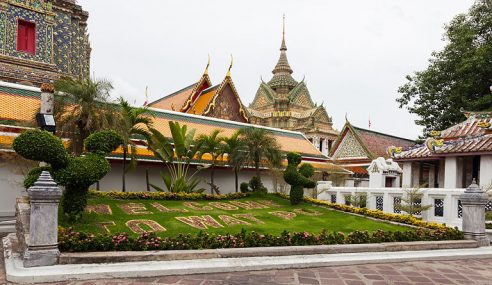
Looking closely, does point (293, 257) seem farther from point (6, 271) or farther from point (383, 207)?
point (383, 207)

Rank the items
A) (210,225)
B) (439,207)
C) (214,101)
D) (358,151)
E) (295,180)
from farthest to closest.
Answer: (358,151) → (214,101) → (295,180) → (439,207) → (210,225)

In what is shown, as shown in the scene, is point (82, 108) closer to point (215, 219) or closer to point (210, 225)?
point (215, 219)

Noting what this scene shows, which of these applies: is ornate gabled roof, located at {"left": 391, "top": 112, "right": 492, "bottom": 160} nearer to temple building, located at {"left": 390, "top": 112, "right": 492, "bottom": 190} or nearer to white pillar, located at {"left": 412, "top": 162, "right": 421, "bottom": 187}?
temple building, located at {"left": 390, "top": 112, "right": 492, "bottom": 190}

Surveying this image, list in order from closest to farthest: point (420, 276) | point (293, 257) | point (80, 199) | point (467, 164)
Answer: point (420, 276) < point (293, 257) < point (80, 199) < point (467, 164)

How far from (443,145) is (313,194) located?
7122 millimetres

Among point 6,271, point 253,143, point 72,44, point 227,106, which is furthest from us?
point 227,106

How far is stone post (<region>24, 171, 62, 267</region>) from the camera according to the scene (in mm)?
7070

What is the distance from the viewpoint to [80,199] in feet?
31.4

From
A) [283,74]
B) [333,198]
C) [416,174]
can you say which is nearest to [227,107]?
[333,198]

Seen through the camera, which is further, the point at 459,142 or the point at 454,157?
the point at 454,157

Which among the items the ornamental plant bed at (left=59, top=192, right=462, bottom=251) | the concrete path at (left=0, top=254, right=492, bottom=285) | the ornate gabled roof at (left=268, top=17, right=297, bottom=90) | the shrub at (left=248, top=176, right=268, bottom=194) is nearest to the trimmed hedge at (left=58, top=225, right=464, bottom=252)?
the ornamental plant bed at (left=59, top=192, right=462, bottom=251)

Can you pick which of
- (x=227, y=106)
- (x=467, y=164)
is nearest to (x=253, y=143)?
(x=467, y=164)

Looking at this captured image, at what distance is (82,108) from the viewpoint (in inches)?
533

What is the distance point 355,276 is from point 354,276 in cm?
2
